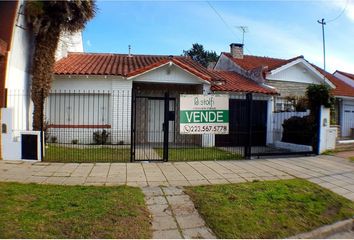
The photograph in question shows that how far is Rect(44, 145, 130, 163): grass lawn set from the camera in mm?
10551

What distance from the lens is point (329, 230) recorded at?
5602mm

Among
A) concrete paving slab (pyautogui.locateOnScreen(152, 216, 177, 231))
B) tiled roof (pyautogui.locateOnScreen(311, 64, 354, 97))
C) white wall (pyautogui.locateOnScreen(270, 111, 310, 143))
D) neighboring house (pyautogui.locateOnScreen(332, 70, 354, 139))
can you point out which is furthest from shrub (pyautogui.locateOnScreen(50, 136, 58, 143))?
neighboring house (pyautogui.locateOnScreen(332, 70, 354, 139))

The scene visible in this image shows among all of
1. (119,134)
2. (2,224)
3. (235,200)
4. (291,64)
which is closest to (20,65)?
(119,134)

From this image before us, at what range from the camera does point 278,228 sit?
5426mm

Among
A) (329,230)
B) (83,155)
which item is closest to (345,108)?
(83,155)

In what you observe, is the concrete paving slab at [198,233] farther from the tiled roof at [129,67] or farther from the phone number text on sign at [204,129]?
the tiled roof at [129,67]

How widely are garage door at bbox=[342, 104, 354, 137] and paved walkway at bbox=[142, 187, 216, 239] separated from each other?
1783 centimetres

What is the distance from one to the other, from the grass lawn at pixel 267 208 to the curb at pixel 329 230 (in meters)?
0.11

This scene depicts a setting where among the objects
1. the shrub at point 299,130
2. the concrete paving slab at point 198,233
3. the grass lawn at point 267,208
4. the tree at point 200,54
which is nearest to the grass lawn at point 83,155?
the grass lawn at point 267,208

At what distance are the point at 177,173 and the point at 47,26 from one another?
294 inches

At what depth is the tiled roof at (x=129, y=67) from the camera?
51.9ft

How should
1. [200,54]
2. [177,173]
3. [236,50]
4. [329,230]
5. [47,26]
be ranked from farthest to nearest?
[200,54], [236,50], [47,26], [177,173], [329,230]

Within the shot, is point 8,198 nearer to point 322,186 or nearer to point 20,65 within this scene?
point 322,186

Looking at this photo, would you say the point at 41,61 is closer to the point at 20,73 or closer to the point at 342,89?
the point at 20,73
